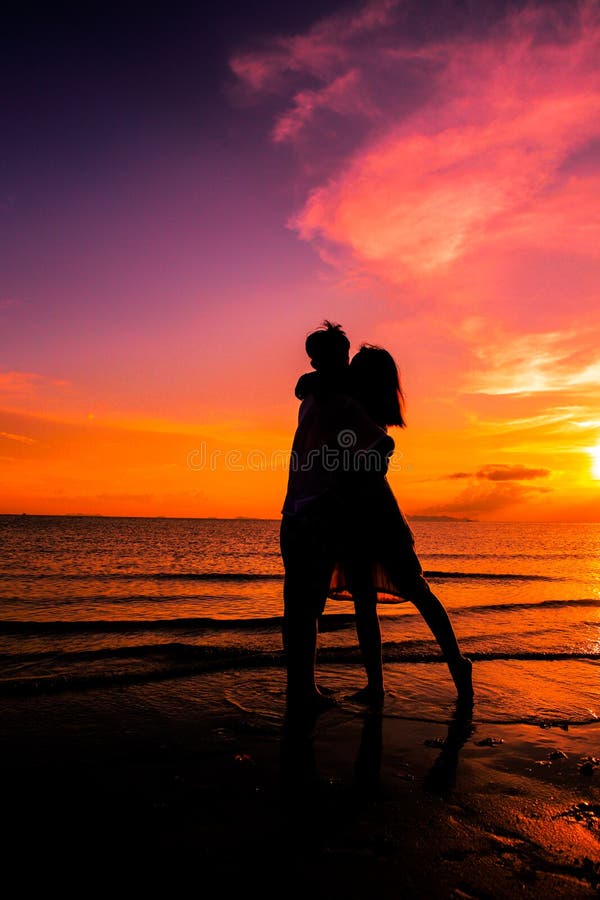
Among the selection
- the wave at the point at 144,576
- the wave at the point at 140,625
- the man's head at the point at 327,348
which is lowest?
the wave at the point at 144,576

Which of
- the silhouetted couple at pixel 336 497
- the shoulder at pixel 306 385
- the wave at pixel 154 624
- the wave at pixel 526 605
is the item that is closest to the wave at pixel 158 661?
the wave at pixel 154 624

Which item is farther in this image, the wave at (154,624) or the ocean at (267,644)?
the wave at (154,624)

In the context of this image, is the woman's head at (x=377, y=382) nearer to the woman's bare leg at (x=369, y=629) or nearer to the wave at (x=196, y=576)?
the woman's bare leg at (x=369, y=629)

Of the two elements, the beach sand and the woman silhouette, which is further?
the woman silhouette

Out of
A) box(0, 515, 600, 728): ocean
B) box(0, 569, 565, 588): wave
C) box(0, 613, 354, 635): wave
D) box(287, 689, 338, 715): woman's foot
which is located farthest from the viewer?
box(0, 569, 565, 588): wave

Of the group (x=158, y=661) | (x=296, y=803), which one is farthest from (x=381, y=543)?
(x=158, y=661)

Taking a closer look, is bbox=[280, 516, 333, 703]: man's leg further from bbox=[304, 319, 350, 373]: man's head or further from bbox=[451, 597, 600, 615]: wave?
bbox=[451, 597, 600, 615]: wave

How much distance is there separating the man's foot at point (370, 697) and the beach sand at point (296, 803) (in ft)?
0.74

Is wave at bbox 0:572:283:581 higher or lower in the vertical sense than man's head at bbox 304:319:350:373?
lower

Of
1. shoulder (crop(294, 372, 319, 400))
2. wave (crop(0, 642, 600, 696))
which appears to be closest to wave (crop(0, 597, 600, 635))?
wave (crop(0, 642, 600, 696))

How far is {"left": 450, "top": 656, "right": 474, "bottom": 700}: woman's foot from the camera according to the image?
4.25m

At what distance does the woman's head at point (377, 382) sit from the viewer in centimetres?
401

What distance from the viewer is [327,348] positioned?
3689 millimetres

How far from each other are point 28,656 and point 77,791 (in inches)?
159
